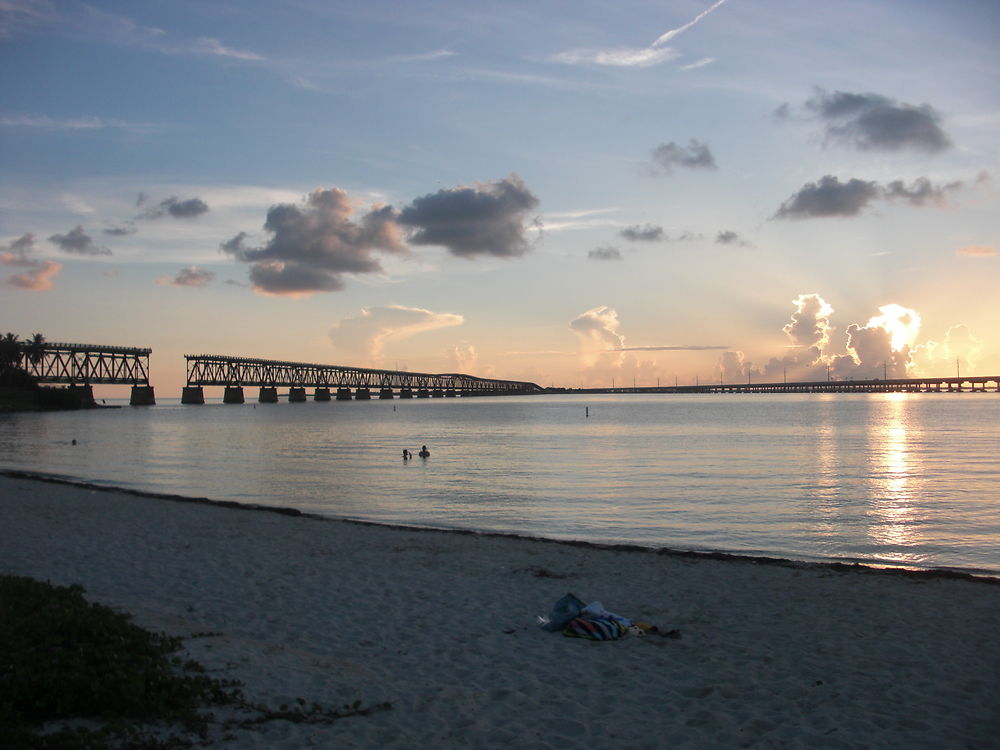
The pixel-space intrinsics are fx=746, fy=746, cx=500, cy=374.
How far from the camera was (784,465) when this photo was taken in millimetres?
43688

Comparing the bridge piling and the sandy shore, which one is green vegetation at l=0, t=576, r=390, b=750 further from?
the bridge piling

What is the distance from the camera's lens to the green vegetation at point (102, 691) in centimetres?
626

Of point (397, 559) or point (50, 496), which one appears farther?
point (50, 496)

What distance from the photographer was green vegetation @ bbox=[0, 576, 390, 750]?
6.26 meters

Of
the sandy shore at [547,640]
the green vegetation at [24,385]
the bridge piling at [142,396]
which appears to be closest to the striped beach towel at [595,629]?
the sandy shore at [547,640]

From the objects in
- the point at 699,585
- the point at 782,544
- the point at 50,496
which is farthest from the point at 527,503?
the point at 50,496

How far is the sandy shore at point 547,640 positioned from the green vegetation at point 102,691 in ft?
1.24

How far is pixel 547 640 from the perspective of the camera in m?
10.6

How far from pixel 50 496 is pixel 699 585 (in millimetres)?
22734

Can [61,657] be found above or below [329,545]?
above

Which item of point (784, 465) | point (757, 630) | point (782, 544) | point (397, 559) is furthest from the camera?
point (784, 465)

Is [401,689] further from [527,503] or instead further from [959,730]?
[527,503]

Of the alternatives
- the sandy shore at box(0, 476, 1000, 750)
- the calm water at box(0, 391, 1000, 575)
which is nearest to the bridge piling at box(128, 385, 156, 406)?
the calm water at box(0, 391, 1000, 575)

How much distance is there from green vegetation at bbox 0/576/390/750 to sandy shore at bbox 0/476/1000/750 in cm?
38
